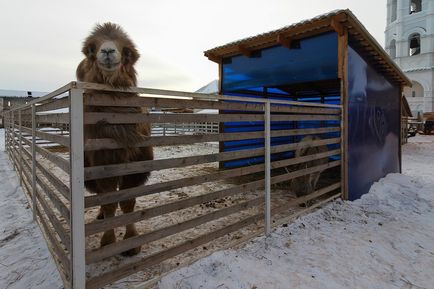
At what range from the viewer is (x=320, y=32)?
5652 millimetres

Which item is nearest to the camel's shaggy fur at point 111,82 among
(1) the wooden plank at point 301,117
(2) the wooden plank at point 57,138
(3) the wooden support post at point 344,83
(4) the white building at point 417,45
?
(2) the wooden plank at point 57,138

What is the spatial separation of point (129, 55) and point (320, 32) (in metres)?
4.44

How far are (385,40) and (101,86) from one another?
5226 centimetres

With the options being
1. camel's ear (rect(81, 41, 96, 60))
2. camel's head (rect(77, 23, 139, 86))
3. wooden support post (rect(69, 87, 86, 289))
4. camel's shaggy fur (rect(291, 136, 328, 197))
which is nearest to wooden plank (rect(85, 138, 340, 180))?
wooden support post (rect(69, 87, 86, 289))

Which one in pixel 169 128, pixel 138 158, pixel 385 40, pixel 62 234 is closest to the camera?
pixel 62 234

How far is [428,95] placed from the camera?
38.6 metres

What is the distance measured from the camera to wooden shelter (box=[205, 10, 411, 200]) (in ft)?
17.3

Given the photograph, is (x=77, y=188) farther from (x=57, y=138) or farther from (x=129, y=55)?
(x=129, y=55)

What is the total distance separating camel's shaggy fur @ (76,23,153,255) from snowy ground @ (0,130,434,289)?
95 cm

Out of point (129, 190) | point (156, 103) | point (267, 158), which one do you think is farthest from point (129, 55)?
point (267, 158)

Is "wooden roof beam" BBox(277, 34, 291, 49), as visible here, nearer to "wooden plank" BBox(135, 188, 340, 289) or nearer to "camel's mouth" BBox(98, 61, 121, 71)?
"wooden plank" BBox(135, 188, 340, 289)

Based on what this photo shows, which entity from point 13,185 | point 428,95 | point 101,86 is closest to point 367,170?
point 101,86

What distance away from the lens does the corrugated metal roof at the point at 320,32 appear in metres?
5.01

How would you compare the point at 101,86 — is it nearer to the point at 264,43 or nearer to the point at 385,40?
the point at 264,43
